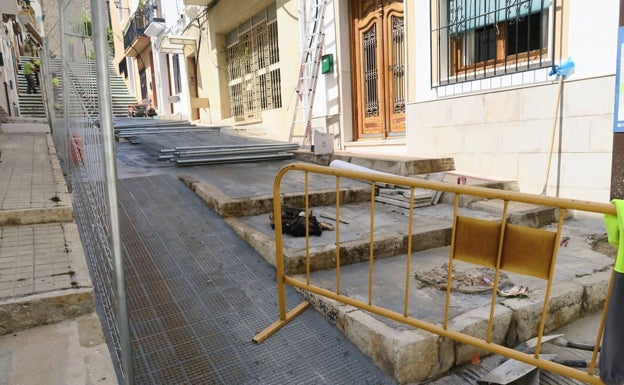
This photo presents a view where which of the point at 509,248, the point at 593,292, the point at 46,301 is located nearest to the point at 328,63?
the point at 593,292

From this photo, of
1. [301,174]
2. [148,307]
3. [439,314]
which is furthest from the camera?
[301,174]

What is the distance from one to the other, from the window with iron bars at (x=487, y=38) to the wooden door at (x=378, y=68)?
987 mm

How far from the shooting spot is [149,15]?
68.7 ft

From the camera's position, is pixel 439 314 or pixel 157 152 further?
pixel 157 152

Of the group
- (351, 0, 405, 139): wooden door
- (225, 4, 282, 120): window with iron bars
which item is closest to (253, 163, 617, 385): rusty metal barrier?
(351, 0, 405, 139): wooden door

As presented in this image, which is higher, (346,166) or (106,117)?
(106,117)

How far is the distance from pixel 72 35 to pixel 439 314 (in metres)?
3.45

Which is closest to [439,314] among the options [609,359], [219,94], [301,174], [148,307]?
[609,359]

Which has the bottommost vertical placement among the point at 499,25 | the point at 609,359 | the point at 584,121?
the point at 609,359

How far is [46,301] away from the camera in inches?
85.0

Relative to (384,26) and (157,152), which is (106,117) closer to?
(157,152)

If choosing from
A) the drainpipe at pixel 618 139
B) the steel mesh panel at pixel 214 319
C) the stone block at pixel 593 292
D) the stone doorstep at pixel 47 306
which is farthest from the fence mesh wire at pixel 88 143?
the drainpipe at pixel 618 139

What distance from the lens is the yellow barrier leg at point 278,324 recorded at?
2580mm

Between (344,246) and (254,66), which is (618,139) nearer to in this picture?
(344,246)
